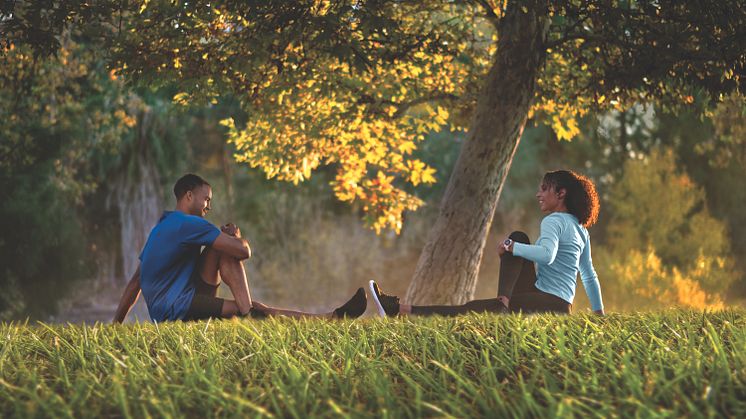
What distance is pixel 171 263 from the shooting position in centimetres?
738

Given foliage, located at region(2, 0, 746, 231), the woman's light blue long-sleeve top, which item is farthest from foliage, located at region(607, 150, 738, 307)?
the woman's light blue long-sleeve top

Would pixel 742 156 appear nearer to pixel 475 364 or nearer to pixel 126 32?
pixel 126 32

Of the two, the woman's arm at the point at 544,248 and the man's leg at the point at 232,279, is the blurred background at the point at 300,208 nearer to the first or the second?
the man's leg at the point at 232,279

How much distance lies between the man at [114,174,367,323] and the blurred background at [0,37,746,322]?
9.48m

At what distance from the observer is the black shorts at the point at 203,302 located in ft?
24.3

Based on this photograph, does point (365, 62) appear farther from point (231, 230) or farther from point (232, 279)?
point (232, 279)

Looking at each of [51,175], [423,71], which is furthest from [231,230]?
[51,175]

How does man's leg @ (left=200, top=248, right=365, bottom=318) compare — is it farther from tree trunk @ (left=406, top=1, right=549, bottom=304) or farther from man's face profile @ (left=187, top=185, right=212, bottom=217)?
tree trunk @ (left=406, top=1, right=549, bottom=304)

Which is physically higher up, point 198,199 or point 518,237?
point 518,237

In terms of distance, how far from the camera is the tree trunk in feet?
35.3

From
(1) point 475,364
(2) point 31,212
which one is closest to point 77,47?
(2) point 31,212

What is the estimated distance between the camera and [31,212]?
20.5 metres

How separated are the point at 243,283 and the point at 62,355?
2.68 meters

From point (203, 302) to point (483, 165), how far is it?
15.1ft
